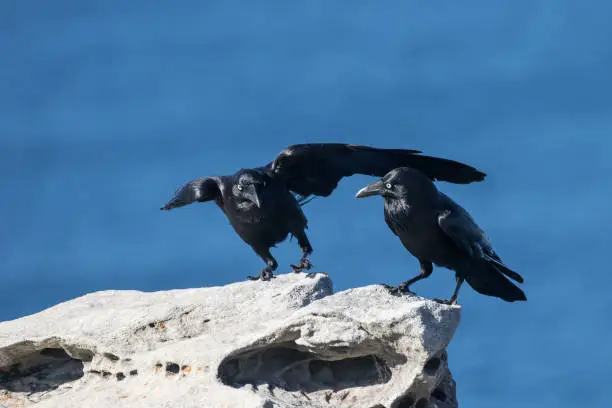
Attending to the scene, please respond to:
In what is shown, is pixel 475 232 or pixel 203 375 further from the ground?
pixel 475 232

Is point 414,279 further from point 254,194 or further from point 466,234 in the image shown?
point 254,194

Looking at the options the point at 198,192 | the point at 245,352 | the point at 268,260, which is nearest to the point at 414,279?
the point at 245,352

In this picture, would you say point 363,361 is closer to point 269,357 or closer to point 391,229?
point 269,357

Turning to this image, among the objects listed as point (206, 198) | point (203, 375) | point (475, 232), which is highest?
point (206, 198)

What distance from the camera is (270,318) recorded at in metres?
11.7

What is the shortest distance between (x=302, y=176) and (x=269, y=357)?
12.5ft

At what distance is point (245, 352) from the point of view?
11.1 m

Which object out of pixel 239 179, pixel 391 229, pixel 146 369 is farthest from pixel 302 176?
pixel 146 369

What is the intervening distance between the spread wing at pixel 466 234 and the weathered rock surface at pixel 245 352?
3.02ft

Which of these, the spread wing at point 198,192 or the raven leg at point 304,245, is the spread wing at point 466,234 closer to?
the raven leg at point 304,245

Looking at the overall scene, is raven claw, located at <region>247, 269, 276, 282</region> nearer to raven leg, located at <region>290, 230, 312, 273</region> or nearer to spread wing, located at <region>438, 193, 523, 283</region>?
raven leg, located at <region>290, 230, 312, 273</region>

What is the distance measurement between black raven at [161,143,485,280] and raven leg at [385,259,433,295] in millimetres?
1707

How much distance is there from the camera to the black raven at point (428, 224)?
12.0 meters

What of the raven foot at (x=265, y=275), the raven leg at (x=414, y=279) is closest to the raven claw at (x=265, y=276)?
the raven foot at (x=265, y=275)
